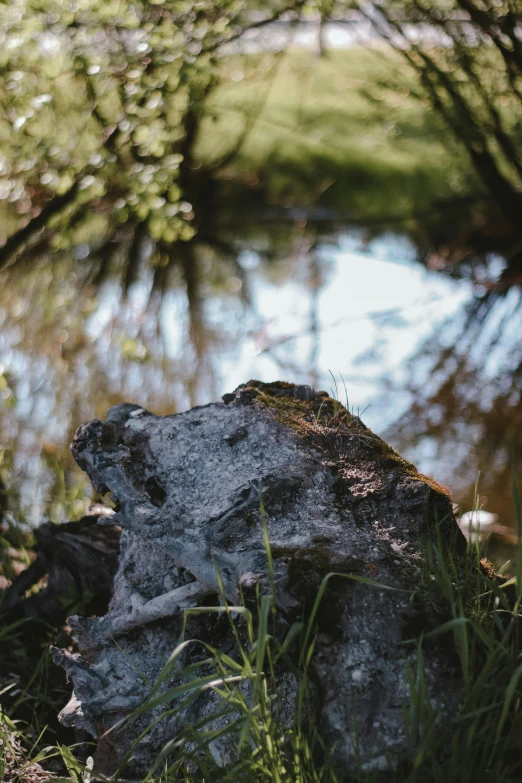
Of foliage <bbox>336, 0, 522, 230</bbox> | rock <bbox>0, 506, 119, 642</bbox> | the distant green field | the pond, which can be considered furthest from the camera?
the distant green field

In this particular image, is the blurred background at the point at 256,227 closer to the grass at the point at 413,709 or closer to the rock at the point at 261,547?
the rock at the point at 261,547

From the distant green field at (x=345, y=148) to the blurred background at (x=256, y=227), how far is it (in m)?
0.03

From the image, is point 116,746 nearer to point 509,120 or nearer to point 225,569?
point 225,569

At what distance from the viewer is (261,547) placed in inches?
79.9

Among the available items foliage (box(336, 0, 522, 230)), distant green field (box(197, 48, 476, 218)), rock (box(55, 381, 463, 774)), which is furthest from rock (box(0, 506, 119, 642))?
distant green field (box(197, 48, 476, 218))

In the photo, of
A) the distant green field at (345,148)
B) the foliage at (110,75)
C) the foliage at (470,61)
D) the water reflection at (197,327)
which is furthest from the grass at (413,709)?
the distant green field at (345,148)

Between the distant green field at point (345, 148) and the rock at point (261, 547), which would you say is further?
the distant green field at point (345, 148)

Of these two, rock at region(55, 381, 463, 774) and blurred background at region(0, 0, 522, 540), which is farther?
blurred background at region(0, 0, 522, 540)

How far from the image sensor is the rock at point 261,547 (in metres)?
1.86

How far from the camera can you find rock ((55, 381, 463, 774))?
6.11 feet

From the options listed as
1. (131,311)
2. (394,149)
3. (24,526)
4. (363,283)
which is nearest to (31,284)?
(131,311)

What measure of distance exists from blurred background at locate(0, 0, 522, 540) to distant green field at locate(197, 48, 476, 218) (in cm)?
3

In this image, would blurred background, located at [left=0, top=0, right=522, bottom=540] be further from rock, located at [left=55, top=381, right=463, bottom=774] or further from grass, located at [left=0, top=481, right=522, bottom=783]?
grass, located at [left=0, top=481, right=522, bottom=783]

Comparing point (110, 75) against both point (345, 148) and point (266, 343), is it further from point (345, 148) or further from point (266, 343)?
point (345, 148)
